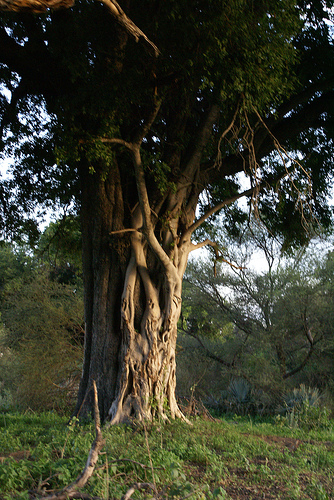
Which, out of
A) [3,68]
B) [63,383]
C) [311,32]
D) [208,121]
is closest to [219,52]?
[208,121]

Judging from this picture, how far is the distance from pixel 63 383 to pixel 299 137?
10046mm

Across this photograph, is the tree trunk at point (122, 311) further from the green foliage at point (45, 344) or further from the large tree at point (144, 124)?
the green foliage at point (45, 344)

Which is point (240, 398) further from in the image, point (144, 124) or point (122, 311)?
point (144, 124)

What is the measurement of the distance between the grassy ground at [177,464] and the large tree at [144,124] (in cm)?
104

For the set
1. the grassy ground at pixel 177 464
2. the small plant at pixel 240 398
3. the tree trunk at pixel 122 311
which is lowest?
the grassy ground at pixel 177 464

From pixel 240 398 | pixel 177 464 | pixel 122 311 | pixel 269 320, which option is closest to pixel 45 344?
pixel 240 398

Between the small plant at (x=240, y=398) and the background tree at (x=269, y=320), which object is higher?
the background tree at (x=269, y=320)

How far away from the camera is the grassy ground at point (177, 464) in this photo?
3043 mm

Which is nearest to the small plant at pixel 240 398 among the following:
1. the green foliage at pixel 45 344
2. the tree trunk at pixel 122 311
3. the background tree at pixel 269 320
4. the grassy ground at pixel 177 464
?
the background tree at pixel 269 320

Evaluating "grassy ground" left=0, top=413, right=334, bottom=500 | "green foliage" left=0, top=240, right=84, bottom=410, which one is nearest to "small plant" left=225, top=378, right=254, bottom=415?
"green foliage" left=0, top=240, right=84, bottom=410

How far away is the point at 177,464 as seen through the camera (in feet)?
11.1

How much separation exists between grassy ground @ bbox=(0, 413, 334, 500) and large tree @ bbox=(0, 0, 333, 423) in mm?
1036

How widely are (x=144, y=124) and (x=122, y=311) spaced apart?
309cm

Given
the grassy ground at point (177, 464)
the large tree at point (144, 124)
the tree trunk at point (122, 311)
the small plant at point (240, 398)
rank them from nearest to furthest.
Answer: the grassy ground at point (177, 464), the large tree at point (144, 124), the tree trunk at point (122, 311), the small plant at point (240, 398)
